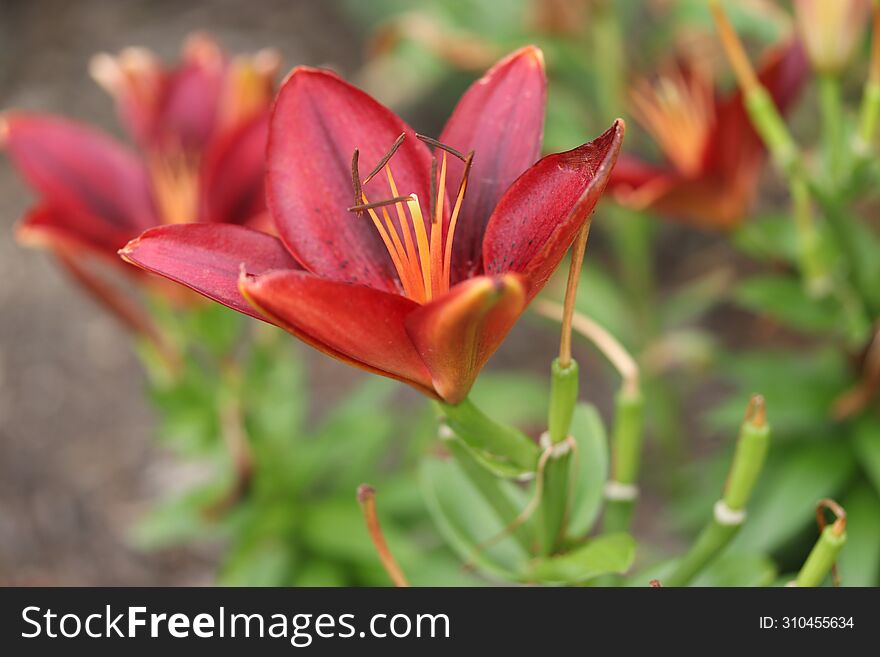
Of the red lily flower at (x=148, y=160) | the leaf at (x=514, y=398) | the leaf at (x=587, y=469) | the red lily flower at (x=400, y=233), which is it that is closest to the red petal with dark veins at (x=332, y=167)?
the red lily flower at (x=400, y=233)

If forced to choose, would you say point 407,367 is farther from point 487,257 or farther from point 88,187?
point 88,187

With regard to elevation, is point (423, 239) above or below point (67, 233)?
below

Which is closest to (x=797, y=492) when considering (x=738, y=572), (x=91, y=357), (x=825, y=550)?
(x=738, y=572)

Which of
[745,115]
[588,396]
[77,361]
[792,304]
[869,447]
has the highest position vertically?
[77,361]

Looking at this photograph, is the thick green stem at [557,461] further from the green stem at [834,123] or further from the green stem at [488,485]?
the green stem at [834,123]

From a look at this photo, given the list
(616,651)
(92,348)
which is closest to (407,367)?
(616,651)

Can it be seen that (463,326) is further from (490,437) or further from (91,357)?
(91,357)

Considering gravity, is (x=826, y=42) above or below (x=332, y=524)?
above
